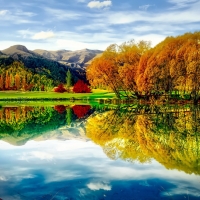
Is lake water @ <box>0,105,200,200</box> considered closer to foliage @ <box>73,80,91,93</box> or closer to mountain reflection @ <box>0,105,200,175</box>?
mountain reflection @ <box>0,105,200,175</box>

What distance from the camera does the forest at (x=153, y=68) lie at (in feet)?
165

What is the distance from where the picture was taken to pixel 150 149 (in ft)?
50.0

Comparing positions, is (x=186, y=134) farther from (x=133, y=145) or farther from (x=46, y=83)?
(x=46, y=83)

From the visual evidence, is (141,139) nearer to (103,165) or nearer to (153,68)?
(103,165)

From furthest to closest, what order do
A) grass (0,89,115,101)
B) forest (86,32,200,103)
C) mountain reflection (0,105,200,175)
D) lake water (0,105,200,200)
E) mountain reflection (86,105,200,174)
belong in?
1. grass (0,89,115,101)
2. forest (86,32,200,103)
3. mountain reflection (0,105,200,175)
4. mountain reflection (86,105,200,174)
5. lake water (0,105,200,200)

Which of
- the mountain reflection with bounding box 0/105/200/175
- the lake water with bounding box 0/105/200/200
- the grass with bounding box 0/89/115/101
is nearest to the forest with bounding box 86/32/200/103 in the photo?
the grass with bounding box 0/89/115/101

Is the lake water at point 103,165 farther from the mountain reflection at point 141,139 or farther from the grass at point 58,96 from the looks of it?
the grass at point 58,96

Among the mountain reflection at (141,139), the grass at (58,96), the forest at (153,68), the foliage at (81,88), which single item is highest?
the forest at (153,68)

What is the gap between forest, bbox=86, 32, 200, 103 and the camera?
50406 mm

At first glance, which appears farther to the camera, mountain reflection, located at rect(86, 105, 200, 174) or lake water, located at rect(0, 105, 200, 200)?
mountain reflection, located at rect(86, 105, 200, 174)

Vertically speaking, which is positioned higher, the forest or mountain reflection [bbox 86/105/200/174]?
the forest

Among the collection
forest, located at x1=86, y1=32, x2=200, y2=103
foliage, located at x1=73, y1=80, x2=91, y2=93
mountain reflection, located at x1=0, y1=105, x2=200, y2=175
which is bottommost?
foliage, located at x1=73, y1=80, x2=91, y2=93

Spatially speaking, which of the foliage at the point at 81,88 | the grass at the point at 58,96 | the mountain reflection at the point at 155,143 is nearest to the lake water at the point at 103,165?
the mountain reflection at the point at 155,143

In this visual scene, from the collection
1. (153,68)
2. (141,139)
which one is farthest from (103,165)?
(153,68)
